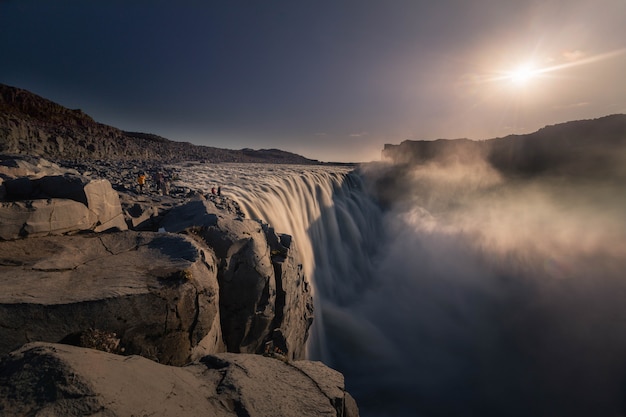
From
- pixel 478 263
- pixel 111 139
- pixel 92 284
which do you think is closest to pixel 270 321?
pixel 92 284

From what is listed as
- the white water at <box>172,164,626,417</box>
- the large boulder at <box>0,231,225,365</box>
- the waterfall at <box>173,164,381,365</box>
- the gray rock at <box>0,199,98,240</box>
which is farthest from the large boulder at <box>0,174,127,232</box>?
the white water at <box>172,164,626,417</box>

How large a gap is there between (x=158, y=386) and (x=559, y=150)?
137 ft

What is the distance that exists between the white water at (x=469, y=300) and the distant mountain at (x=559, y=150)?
10.6ft

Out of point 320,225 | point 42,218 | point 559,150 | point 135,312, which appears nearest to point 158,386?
point 135,312

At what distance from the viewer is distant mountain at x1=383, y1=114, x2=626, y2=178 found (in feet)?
89.4

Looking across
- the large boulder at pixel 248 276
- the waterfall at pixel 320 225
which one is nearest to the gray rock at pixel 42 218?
the large boulder at pixel 248 276

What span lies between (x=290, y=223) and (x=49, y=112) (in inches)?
1689

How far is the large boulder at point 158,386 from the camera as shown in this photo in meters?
2.34

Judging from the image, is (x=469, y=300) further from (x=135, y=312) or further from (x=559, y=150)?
(x=559, y=150)

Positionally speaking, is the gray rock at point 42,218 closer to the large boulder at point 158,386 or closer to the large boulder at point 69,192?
the large boulder at point 69,192

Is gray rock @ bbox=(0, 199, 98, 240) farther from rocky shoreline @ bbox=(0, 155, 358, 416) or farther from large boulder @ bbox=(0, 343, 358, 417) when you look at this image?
large boulder @ bbox=(0, 343, 358, 417)

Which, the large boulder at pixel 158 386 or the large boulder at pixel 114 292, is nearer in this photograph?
the large boulder at pixel 158 386

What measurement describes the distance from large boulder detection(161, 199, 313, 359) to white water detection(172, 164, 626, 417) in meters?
4.36

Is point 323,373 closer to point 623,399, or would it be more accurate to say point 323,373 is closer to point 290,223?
point 290,223
